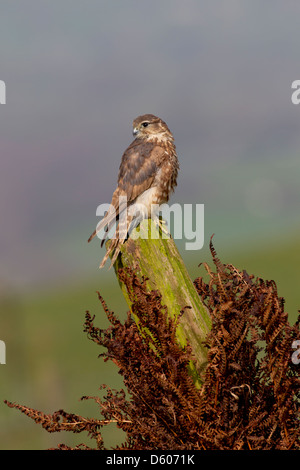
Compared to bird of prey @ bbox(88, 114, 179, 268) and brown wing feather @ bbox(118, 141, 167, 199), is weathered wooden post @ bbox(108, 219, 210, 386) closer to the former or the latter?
bird of prey @ bbox(88, 114, 179, 268)

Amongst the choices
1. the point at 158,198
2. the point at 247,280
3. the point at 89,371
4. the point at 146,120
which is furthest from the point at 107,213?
the point at 89,371

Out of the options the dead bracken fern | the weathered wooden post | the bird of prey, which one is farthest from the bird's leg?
the dead bracken fern

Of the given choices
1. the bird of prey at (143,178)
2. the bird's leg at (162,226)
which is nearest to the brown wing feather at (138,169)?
the bird of prey at (143,178)

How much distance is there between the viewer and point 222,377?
4.83 metres

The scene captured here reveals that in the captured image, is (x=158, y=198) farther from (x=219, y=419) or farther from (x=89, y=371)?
(x=89, y=371)

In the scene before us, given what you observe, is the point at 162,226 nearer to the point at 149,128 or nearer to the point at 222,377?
the point at 222,377

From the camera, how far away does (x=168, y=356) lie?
4820mm

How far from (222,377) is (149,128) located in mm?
6110

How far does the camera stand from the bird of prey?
8461 mm

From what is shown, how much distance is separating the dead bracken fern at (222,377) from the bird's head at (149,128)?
5.41 m

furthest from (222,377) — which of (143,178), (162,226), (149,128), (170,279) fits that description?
(149,128)

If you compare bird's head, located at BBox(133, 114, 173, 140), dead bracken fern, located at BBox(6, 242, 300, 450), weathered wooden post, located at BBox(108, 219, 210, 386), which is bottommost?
dead bracken fern, located at BBox(6, 242, 300, 450)

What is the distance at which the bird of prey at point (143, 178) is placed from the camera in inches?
333
